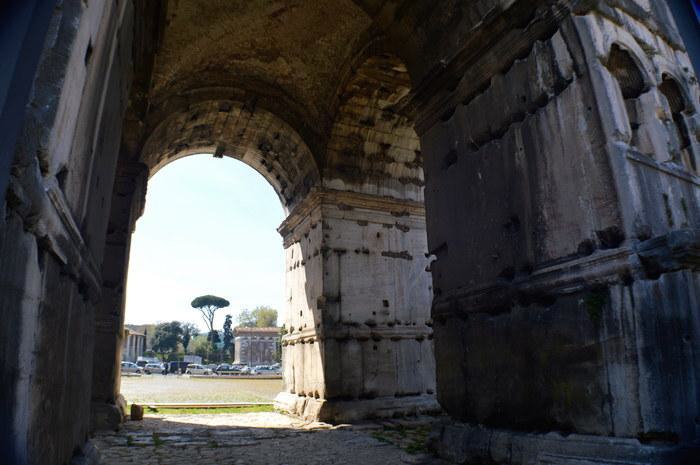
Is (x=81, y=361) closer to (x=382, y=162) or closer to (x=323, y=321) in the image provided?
(x=323, y=321)

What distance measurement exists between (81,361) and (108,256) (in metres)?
4.94

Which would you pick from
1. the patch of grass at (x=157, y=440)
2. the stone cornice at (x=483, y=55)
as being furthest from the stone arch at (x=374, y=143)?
the patch of grass at (x=157, y=440)

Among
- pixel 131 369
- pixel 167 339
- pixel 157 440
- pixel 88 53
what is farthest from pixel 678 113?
pixel 167 339

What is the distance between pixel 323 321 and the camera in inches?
355

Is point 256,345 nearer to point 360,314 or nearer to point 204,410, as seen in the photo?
point 204,410

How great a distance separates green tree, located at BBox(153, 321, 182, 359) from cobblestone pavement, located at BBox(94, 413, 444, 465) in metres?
68.6

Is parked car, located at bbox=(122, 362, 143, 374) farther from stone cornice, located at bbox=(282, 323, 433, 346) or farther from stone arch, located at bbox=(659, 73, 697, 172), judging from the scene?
stone arch, located at bbox=(659, 73, 697, 172)

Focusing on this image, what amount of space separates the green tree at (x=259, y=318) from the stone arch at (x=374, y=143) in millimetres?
69408

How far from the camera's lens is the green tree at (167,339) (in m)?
71.8

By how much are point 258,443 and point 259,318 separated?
7377 centimetres

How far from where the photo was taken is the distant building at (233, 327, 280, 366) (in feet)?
211

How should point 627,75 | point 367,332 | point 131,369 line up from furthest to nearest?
point 131,369, point 367,332, point 627,75

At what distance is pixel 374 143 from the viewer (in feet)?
33.4

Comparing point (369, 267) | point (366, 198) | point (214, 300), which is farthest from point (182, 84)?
point (214, 300)
